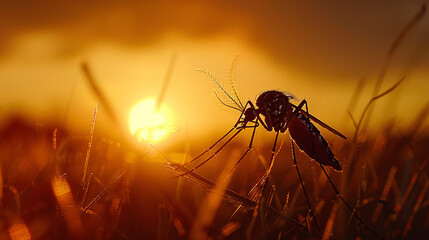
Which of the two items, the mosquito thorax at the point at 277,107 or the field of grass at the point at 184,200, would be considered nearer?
the field of grass at the point at 184,200

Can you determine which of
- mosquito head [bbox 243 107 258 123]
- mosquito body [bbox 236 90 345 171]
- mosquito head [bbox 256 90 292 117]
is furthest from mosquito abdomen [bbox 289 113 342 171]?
mosquito head [bbox 243 107 258 123]

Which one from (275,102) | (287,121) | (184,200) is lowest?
(184,200)

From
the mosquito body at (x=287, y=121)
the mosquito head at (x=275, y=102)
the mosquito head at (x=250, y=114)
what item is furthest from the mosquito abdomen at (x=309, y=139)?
the mosquito head at (x=250, y=114)

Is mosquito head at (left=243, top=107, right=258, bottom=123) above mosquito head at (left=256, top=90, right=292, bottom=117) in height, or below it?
below

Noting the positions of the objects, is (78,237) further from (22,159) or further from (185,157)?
(22,159)

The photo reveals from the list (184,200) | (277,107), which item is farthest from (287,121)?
(184,200)

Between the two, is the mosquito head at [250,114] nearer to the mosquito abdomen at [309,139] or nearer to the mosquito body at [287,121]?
the mosquito body at [287,121]

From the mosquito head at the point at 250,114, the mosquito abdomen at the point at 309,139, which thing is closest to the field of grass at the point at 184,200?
the mosquito abdomen at the point at 309,139

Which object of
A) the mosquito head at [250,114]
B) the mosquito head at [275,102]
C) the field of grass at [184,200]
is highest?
the mosquito head at [275,102]

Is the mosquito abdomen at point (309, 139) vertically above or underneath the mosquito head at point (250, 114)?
underneath

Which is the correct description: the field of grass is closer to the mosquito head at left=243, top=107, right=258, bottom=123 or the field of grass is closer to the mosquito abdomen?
the mosquito abdomen

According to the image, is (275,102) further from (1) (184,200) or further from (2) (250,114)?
(1) (184,200)

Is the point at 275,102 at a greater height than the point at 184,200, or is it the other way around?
the point at 275,102
